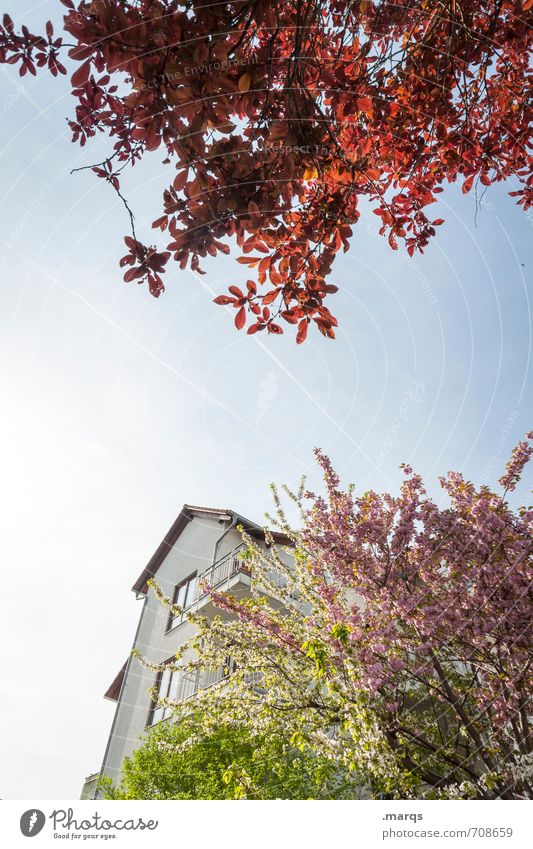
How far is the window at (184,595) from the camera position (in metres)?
12.2

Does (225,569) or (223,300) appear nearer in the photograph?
(223,300)

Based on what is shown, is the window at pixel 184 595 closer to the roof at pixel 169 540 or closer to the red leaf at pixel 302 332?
the roof at pixel 169 540

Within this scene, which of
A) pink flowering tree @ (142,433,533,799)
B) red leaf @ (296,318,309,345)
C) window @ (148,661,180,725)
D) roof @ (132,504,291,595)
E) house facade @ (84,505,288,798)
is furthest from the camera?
roof @ (132,504,291,595)

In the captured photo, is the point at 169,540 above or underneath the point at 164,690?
above

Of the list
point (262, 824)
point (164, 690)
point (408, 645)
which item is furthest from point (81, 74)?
point (164, 690)

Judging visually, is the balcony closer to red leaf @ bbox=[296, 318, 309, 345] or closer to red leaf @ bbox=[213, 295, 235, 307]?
red leaf @ bbox=[296, 318, 309, 345]

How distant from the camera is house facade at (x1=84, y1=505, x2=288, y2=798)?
10469mm

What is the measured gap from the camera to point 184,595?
12.7 m

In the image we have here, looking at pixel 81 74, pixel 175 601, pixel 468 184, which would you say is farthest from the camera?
pixel 175 601

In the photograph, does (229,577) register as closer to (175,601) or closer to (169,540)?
(175,601)

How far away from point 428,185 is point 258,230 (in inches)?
55.0

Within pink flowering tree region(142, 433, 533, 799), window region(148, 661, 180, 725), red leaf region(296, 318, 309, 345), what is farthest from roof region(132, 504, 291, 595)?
red leaf region(296, 318, 309, 345)

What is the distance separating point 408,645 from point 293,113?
14.3ft

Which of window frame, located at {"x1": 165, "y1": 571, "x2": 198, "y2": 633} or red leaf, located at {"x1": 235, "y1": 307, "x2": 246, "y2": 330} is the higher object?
window frame, located at {"x1": 165, "y1": 571, "x2": 198, "y2": 633}
